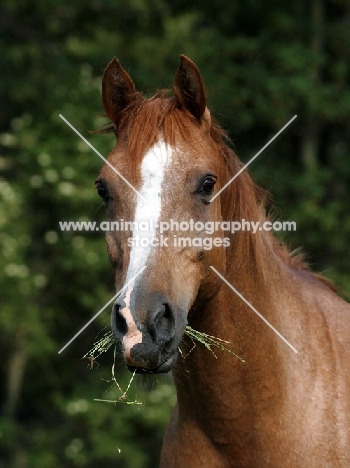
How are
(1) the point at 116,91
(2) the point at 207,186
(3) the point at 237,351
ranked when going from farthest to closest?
(1) the point at 116,91
(3) the point at 237,351
(2) the point at 207,186

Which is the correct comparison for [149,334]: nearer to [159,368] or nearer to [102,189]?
[159,368]

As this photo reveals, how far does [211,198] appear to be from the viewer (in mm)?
3555

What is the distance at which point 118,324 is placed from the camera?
3.08 meters

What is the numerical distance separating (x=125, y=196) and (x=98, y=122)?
802 cm

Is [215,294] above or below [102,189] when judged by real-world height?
below

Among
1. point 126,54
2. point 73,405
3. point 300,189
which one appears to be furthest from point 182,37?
point 73,405

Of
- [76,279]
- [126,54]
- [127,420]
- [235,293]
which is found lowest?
[127,420]

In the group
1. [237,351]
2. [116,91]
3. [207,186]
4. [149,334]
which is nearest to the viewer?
[149,334]

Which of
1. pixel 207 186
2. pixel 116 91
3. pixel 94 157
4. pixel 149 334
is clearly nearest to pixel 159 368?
pixel 149 334

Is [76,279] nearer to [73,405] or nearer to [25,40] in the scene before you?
[73,405]

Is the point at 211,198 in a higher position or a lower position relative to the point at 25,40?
lower

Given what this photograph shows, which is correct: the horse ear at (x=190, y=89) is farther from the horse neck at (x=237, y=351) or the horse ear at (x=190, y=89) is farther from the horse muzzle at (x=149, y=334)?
the horse muzzle at (x=149, y=334)

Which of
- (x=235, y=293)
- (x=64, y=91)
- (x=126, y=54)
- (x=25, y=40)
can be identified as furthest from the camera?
(x=126, y=54)

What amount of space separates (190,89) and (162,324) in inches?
51.7
